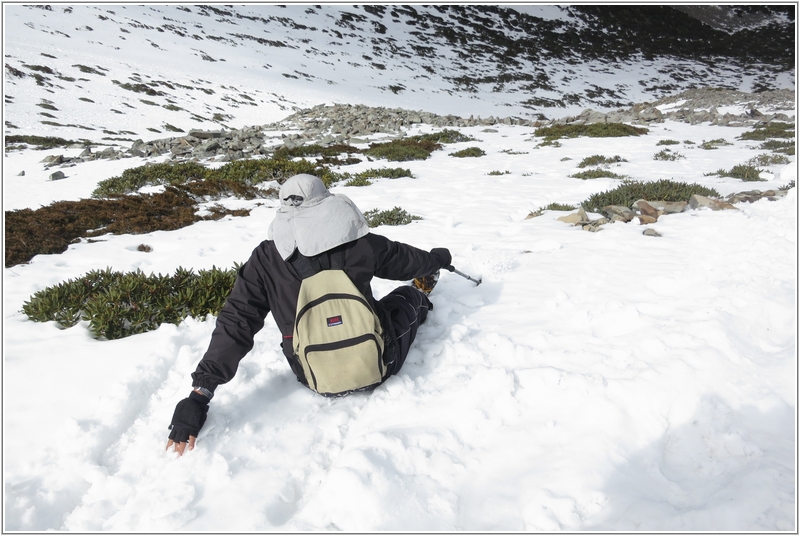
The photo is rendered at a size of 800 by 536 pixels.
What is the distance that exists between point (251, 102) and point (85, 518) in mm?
44930

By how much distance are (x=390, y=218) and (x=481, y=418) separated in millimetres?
4961

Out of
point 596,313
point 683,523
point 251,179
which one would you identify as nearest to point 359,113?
point 251,179

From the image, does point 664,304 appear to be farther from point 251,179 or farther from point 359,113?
point 359,113

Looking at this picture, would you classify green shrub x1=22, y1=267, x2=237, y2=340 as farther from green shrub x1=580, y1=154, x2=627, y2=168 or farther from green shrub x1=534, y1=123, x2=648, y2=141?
green shrub x1=534, y1=123, x2=648, y2=141

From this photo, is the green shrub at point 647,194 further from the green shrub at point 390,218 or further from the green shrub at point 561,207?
the green shrub at point 390,218

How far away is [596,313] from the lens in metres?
3.46

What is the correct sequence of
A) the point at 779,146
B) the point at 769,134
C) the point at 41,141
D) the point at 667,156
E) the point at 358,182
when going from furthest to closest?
the point at 41,141 → the point at 769,134 → the point at 779,146 → the point at 667,156 → the point at 358,182

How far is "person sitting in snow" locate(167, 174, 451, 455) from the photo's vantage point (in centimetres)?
237

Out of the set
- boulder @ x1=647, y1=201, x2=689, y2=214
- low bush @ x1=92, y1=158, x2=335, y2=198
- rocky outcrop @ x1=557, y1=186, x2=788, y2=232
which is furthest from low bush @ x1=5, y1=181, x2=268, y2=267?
boulder @ x1=647, y1=201, x2=689, y2=214

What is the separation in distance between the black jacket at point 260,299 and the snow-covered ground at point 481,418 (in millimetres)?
470

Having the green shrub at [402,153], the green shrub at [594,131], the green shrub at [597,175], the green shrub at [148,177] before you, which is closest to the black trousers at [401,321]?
the green shrub at [597,175]

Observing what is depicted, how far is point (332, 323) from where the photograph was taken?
2.39 m

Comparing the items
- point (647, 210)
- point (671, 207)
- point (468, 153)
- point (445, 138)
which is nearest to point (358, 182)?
point (468, 153)

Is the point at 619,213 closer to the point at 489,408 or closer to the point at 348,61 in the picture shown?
the point at 489,408
